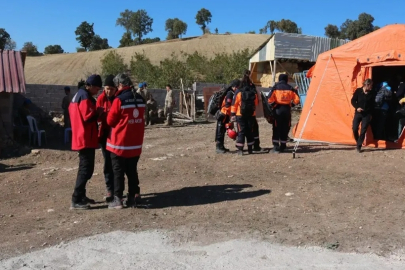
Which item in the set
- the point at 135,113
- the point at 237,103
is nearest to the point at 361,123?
the point at 237,103

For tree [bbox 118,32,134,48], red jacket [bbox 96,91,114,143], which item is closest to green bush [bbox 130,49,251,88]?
red jacket [bbox 96,91,114,143]

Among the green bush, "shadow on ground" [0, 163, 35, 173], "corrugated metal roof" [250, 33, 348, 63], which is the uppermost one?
"corrugated metal roof" [250, 33, 348, 63]

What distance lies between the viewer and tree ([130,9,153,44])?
101 metres

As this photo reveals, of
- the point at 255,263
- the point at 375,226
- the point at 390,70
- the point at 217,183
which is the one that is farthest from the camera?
the point at 390,70

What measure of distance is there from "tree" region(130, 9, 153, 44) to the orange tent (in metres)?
92.7

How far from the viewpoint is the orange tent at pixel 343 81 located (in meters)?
10.1

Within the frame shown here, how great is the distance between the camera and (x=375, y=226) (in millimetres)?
5480

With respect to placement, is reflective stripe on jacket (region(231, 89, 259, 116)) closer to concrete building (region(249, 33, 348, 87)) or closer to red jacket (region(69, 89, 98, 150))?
red jacket (region(69, 89, 98, 150))

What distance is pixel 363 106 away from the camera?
955cm

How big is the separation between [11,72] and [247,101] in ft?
22.3

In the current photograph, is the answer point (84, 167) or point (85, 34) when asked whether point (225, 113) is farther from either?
point (85, 34)

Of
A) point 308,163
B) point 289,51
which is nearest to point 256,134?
point 308,163

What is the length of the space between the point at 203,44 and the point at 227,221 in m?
62.9

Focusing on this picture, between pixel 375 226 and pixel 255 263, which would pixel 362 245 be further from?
pixel 255 263
